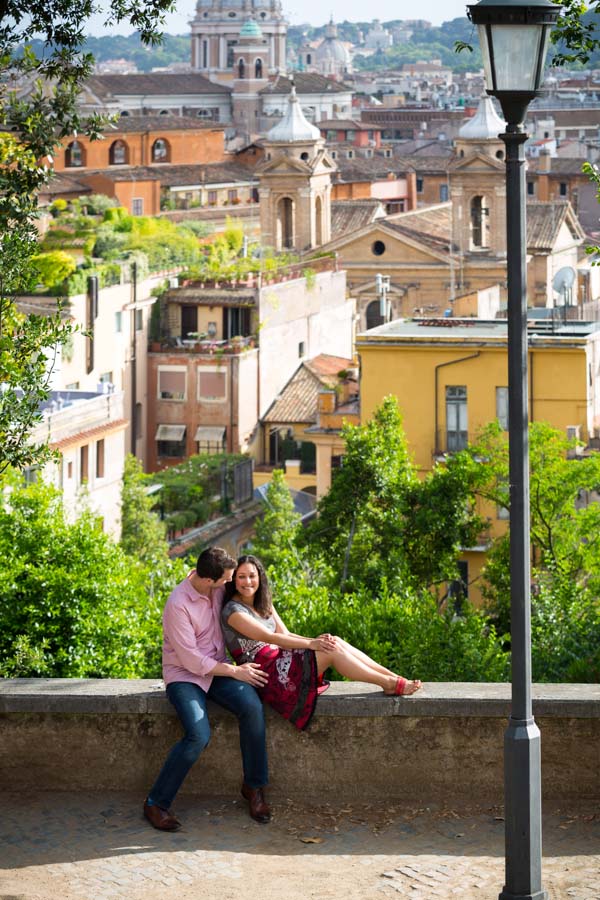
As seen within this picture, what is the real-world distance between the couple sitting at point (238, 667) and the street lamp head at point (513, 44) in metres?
2.69

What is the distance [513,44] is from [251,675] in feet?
10.5

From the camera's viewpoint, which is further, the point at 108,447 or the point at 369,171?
the point at 369,171

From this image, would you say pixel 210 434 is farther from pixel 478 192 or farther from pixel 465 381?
pixel 465 381

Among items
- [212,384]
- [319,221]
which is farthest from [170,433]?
[319,221]

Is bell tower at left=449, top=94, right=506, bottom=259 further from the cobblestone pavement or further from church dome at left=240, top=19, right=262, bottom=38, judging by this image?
church dome at left=240, top=19, right=262, bottom=38

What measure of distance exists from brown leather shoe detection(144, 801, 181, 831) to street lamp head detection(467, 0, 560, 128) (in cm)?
356

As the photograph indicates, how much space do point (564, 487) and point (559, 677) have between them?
14098mm

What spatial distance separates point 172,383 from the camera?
6134 centimetres

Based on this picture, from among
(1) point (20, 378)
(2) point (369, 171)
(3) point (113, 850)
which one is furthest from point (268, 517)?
(2) point (369, 171)

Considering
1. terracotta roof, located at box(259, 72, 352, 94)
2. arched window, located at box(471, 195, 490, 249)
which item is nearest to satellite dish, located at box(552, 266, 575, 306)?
arched window, located at box(471, 195, 490, 249)

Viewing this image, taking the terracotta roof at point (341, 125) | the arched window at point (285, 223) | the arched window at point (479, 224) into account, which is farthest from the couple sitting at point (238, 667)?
the terracotta roof at point (341, 125)

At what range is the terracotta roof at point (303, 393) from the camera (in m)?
59.9

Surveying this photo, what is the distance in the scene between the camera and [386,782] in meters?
9.36

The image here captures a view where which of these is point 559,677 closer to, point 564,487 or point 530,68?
point 530,68
